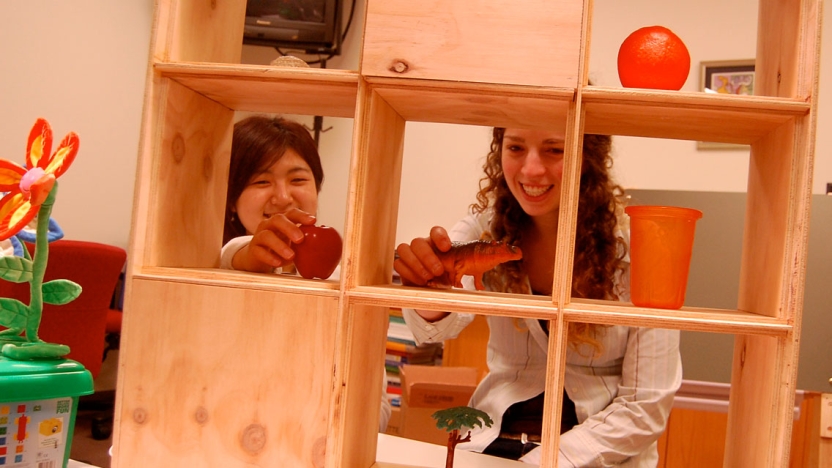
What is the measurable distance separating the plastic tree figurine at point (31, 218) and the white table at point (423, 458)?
0.64 m

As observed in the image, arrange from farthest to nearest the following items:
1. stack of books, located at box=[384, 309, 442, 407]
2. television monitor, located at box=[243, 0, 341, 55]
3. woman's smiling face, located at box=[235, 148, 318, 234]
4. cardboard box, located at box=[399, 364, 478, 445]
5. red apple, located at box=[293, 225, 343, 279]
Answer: television monitor, located at box=[243, 0, 341, 55]
stack of books, located at box=[384, 309, 442, 407]
cardboard box, located at box=[399, 364, 478, 445]
woman's smiling face, located at box=[235, 148, 318, 234]
red apple, located at box=[293, 225, 343, 279]

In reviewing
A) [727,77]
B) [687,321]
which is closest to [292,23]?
[727,77]

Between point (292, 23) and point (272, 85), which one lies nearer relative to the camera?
point (272, 85)

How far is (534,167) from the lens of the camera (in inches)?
65.2

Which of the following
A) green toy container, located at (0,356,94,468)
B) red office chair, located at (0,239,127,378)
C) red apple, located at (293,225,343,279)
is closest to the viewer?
green toy container, located at (0,356,94,468)

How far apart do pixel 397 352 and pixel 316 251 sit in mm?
2165

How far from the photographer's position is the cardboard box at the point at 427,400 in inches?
94.7

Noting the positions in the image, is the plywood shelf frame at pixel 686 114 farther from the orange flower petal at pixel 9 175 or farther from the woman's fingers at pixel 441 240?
the orange flower petal at pixel 9 175

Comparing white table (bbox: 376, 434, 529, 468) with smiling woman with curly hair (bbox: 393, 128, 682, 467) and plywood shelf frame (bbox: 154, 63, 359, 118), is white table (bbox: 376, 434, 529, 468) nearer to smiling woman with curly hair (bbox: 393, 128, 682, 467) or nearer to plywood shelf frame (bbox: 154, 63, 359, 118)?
Answer: smiling woman with curly hair (bbox: 393, 128, 682, 467)

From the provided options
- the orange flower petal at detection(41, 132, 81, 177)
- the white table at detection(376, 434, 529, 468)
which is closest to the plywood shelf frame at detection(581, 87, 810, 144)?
the white table at detection(376, 434, 529, 468)

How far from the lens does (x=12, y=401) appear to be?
971mm

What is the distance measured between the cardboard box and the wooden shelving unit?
1268 millimetres

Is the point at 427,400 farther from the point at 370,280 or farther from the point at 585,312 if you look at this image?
the point at 585,312

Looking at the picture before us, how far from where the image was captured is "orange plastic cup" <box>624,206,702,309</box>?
1065 millimetres
